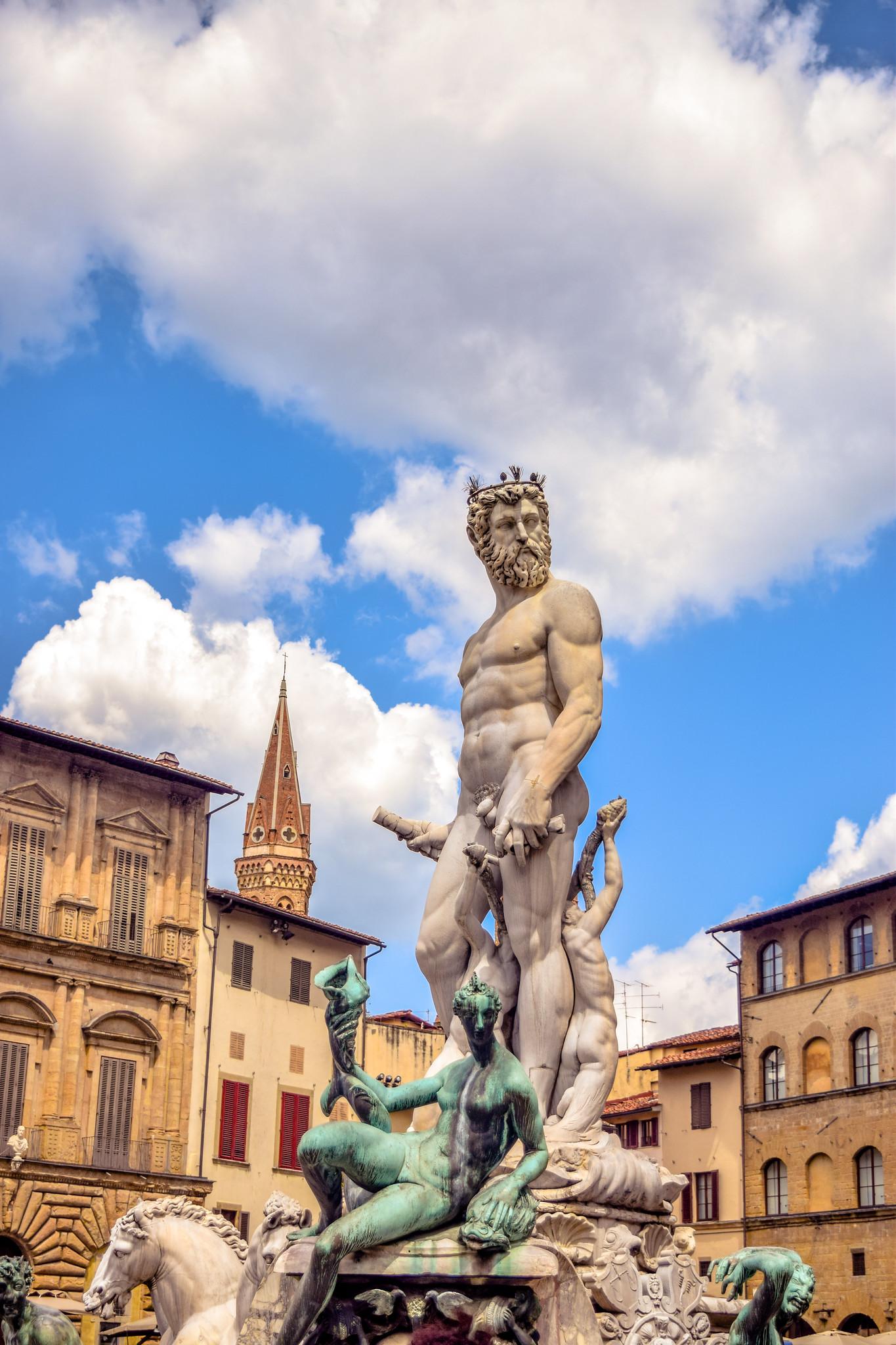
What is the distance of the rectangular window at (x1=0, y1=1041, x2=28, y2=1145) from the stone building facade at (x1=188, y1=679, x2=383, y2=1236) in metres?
5.07

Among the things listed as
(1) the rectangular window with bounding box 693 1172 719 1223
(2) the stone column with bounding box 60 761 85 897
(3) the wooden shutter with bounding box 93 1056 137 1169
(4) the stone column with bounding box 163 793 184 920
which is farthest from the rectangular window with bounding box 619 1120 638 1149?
(2) the stone column with bounding box 60 761 85 897

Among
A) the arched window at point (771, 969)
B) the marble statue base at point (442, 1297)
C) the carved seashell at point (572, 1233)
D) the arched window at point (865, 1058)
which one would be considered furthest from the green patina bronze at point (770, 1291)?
Answer: the arched window at point (771, 969)

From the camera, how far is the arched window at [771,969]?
54750 mm

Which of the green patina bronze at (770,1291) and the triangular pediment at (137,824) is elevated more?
the triangular pediment at (137,824)

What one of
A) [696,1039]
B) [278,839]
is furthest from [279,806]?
[696,1039]

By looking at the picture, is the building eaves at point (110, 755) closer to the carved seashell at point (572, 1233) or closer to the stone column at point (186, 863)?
the stone column at point (186, 863)

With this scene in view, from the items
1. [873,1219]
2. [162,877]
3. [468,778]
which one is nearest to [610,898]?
[468,778]

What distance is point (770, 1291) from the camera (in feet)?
17.0

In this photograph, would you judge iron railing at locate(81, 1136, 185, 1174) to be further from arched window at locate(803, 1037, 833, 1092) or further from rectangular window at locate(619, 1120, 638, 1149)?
arched window at locate(803, 1037, 833, 1092)

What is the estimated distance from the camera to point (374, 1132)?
5.23 m

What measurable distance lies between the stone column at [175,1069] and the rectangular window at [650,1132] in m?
18.0

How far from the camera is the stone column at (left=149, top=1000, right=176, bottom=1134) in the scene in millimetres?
44594

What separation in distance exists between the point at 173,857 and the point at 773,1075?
2017cm

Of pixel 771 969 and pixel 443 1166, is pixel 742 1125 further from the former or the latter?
pixel 443 1166
